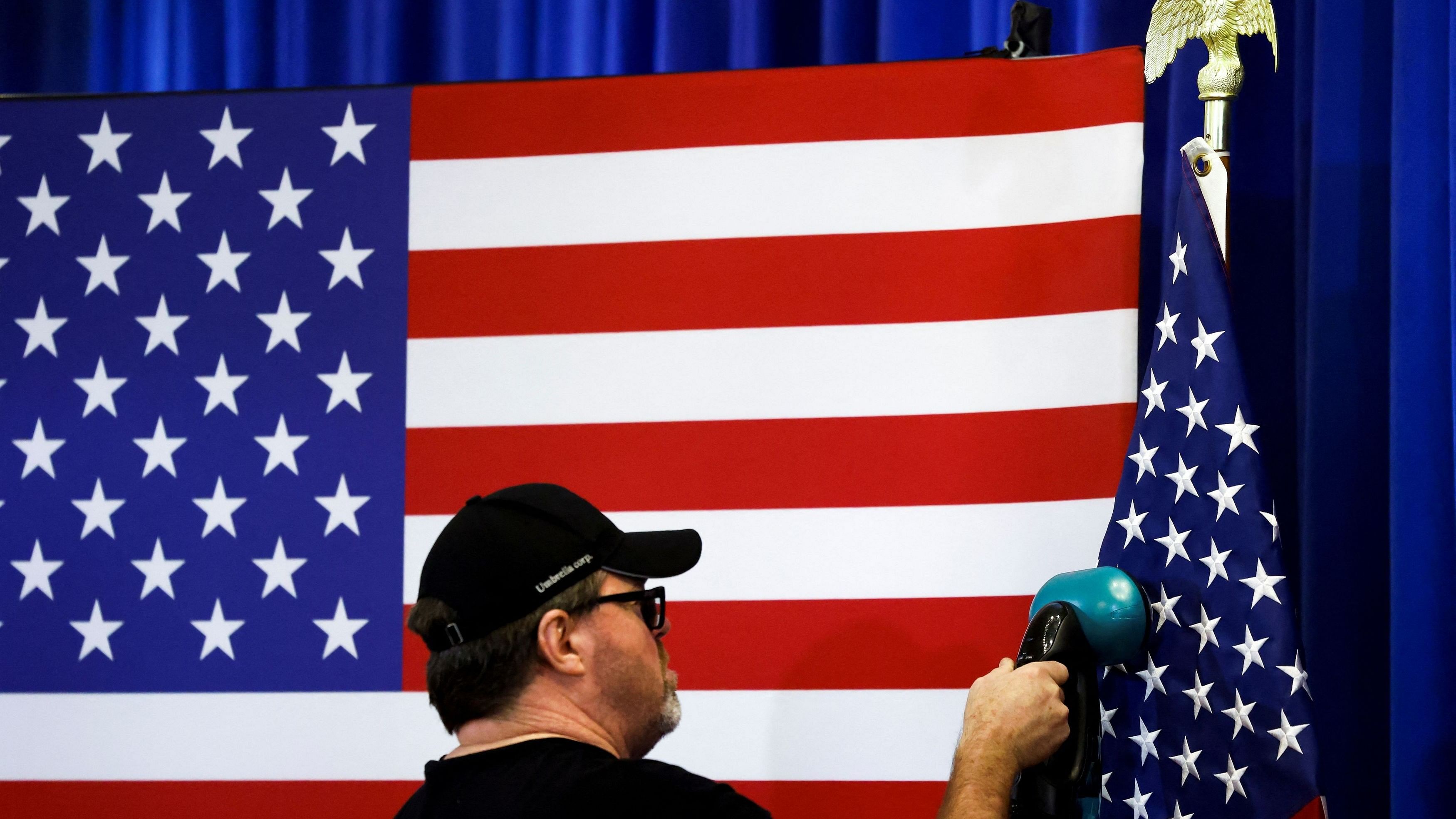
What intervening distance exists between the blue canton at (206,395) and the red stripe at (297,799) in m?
0.16

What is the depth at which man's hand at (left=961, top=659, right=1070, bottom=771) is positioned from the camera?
4.97 feet

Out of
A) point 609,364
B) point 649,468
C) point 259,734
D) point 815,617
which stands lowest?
point 259,734

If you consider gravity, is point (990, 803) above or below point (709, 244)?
below

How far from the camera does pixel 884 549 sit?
6.53 ft

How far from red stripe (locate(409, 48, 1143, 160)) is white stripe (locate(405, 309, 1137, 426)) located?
300 millimetres

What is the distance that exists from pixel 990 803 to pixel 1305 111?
46.8 inches

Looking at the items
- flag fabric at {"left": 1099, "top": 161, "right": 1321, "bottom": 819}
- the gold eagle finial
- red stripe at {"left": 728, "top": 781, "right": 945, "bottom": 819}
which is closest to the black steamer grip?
flag fabric at {"left": 1099, "top": 161, "right": 1321, "bottom": 819}

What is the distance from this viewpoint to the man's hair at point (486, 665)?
54.4 inches

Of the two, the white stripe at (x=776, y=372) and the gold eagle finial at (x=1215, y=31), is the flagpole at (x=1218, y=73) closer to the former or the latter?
the gold eagle finial at (x=1215, y=31)

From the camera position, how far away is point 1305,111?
200 centimetres

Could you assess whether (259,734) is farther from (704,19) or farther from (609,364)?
(704,19)

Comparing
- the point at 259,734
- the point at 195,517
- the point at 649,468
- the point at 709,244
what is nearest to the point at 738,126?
the point at 709,244

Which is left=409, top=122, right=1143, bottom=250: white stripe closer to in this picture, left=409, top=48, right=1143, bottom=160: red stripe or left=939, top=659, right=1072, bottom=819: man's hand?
left=409, top=48, right=1143, bottom=160: red stripe

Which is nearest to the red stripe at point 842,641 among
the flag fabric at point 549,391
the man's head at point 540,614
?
the flag fabric at point 549,391
